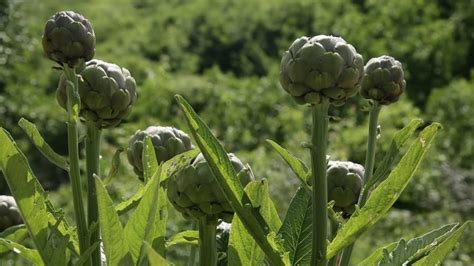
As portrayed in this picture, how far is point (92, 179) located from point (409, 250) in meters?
0.23

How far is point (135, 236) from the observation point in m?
0.51

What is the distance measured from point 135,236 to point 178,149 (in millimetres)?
198

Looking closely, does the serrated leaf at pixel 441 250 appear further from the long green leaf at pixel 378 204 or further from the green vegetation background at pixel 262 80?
the green vegetation background at pixel 262 80

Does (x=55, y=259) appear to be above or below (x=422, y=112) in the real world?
above

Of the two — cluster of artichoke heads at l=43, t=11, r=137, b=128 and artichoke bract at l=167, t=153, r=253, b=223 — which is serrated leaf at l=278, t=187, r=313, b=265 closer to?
artichoke bract at l=167, t=153, r=253, b=223

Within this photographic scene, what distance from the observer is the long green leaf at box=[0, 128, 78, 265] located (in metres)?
0.51

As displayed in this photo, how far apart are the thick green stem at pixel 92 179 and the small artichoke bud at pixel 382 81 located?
0.23m

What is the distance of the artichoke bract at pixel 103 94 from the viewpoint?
1.96 ft

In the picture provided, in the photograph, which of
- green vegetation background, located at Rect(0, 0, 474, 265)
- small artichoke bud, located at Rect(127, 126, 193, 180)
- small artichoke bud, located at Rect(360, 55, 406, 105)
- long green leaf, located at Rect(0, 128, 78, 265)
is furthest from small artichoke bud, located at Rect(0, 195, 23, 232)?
green vegetation background, located at Rect(0, 0, 474, 265)

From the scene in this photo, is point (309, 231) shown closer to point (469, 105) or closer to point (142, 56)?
point (469, 105)

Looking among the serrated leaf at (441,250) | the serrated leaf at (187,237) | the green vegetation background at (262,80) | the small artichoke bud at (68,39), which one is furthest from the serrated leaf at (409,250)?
the green vegetation background at (262,80)

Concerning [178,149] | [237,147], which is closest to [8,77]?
[237,147]

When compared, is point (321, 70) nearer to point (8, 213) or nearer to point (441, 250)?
point (441, 250)

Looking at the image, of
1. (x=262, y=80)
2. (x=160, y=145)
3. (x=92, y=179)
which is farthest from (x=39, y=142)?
(x=262, y=80)
